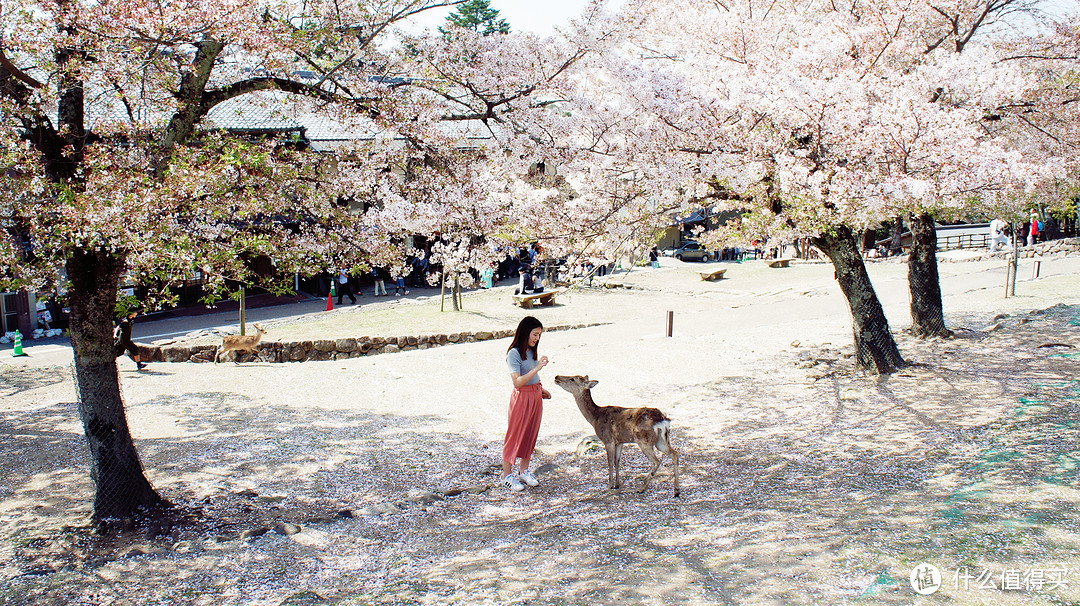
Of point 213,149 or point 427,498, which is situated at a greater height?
point 213,149

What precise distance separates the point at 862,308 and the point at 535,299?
14.0 metres

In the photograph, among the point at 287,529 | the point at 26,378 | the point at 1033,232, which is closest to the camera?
the point at 287,529

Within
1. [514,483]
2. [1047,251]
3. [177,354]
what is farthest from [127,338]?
[1047,251]

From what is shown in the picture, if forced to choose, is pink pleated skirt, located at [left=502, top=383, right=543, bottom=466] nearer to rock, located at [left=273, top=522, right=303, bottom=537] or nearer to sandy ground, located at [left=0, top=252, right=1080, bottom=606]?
sandy ground, located at [left=0, top=252, right=1080, bottom=606]

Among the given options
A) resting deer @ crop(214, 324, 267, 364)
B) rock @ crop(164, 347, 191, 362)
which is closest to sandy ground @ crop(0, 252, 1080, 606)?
resting deer @ crop(214, 324, 267, 364)

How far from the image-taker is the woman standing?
6551mm

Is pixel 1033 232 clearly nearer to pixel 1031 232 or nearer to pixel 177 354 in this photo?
pixel 1031 232

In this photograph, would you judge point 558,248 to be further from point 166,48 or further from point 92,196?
point 92,196

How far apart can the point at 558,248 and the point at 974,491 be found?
585cm

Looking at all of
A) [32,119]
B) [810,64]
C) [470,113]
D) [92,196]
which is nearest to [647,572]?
[92,196]

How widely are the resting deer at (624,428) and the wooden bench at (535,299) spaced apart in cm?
1691

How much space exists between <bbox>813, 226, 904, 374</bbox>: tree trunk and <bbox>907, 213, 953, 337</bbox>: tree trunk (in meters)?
2.74

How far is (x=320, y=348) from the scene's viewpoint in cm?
1812

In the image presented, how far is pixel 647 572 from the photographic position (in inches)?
186
